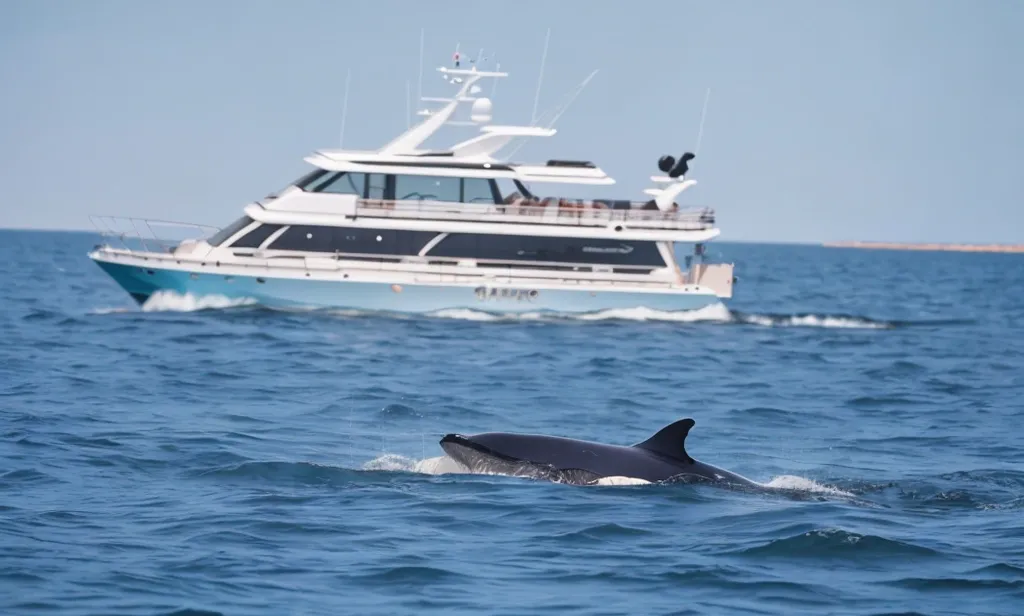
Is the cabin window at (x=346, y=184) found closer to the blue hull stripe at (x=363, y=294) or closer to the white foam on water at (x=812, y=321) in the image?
the blue hull stripe at (x=363, y=294)

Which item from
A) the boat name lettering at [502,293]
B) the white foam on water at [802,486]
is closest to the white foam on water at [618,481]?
the white foam on water at [802,486]

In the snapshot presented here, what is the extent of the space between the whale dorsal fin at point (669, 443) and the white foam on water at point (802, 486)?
3.68 ft

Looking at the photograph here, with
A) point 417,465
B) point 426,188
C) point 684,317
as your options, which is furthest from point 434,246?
point 417,465

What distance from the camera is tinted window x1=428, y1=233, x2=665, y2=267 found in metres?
38.9

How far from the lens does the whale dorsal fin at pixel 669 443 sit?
1377 cm

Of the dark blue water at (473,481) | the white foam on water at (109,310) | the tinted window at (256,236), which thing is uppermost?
the tinted window at (256,236)

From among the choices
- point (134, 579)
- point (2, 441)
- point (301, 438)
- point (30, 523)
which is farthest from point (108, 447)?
point (134, 579)

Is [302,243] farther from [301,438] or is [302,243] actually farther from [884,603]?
[884,603]

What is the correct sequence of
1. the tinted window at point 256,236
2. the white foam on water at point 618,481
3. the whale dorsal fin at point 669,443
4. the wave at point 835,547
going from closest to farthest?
the wave at point 835,547 → the whale dorsal fin at point 669,443 → the white foam on water at point 618,481 → the tinted window at point 256,236

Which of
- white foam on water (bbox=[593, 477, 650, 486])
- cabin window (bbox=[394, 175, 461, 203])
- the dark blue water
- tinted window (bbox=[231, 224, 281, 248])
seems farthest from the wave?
cabin window (bbox=[394, 175, 461, 203])

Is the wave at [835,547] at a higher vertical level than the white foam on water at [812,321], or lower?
higher

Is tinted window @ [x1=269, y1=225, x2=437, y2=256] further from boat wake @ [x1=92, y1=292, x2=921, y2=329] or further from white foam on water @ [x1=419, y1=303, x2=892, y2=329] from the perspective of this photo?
white foam on water @ [x1=419, y1=303, x2=892, y2=329]

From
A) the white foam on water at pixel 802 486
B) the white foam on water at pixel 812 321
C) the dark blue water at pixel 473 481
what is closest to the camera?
the dark blue water at pixel 473 481

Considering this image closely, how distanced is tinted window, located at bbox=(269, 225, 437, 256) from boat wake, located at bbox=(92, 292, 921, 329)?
5.70ft
